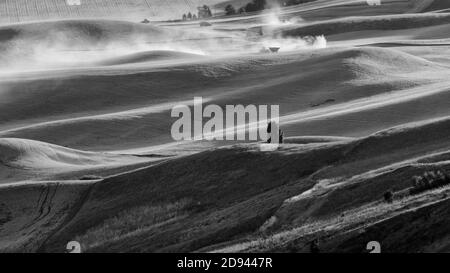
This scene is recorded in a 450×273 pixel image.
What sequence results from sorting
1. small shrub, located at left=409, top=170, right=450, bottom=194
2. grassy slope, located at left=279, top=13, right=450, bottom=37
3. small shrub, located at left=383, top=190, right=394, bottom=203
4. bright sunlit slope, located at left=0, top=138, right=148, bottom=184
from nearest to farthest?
small shrub, located at left=383, top=190, right=394, bottom=203, small shrub, located at left=409, top=170, right=450, bottom=194, bright sunlit slope, located at left=0, top=138, right=148, bottom=184, grassy slope, located at left=279, top=13, right=450, bottom=37

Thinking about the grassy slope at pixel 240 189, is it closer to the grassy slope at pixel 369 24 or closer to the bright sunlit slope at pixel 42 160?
the bright sunlit slope at pixel 42 160

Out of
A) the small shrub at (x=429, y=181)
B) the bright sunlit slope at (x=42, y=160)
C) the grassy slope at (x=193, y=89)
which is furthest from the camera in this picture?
the grassy slope at (x=193, y=89)

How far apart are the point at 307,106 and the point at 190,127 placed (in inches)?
245

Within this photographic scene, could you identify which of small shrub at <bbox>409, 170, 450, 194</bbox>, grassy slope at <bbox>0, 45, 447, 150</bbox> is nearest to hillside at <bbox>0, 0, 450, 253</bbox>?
small shrub at <bbox>409, 170, 450, 194</bbox>

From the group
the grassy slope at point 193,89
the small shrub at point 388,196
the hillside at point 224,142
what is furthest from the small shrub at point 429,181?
the grassy slope at point 193,89

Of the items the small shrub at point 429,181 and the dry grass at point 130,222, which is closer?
the small shrub at point 429,181

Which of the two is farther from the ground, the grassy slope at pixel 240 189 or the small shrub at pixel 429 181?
the small shrub at pixel 429 181

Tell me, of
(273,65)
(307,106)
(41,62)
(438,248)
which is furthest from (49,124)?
(438,248)

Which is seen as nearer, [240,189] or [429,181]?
[429,181]

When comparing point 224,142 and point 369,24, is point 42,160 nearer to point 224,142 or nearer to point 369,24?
point 224,142

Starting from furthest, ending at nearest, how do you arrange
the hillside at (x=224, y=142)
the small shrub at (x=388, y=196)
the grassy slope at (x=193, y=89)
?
the grassy slope at (x=193, y=89), the hillside at (x=224, y=142), the small shrub at (x=388, y=196)

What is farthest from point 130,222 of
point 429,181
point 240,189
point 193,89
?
point 193,89

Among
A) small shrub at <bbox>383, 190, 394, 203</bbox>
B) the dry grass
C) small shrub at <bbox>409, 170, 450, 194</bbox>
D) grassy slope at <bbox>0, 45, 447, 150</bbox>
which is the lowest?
grassy slope at <bbox>0, 45, 447, 150</bbox>

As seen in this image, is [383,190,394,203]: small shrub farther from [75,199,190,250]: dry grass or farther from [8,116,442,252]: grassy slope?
[75,199,190,250]: dry grass
